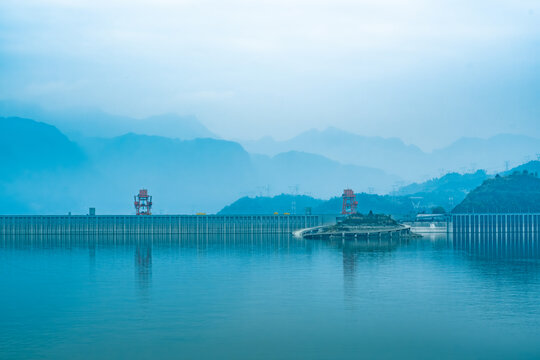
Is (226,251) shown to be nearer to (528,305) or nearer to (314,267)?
(314,267)

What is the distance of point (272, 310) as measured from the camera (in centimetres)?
6112

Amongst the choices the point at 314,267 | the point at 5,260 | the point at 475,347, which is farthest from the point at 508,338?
the point at 5,260

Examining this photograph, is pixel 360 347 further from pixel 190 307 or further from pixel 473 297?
pixel 473 297

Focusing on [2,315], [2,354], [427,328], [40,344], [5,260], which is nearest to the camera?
[2,354]

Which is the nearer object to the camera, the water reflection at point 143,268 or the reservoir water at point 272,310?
the reservoir water at point 272,310

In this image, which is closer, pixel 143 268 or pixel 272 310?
pixel 272 310

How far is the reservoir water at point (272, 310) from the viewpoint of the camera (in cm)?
4650

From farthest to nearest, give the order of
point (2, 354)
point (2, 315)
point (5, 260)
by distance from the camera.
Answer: point (5, 260), point (2, 315), point (2, 354)

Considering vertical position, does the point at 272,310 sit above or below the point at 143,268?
above

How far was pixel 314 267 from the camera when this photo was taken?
3959 inches

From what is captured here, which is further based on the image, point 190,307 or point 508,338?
point 190,307

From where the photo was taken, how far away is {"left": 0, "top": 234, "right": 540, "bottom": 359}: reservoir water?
46500mm

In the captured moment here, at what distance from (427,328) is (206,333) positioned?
17.2 metres

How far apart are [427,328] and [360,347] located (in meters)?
8.58
